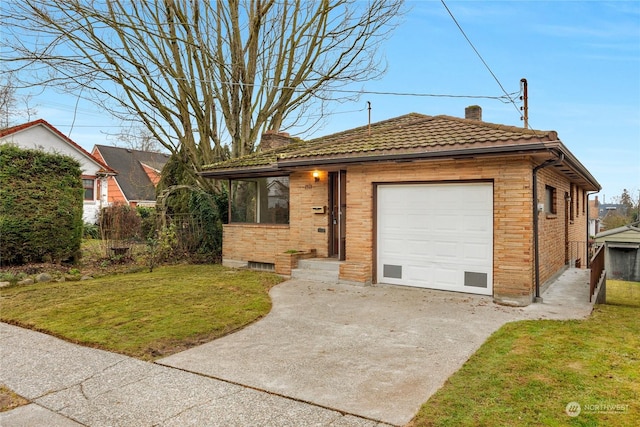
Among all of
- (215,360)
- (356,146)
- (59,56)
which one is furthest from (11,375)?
(59,56)

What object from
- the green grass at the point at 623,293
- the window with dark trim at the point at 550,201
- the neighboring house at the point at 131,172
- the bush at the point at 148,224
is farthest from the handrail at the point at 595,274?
the neighboring house at the point at 131,172

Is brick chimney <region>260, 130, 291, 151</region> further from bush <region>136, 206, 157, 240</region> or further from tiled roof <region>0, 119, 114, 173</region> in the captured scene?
tiled roof <region>0, 119, 114, 173</region>

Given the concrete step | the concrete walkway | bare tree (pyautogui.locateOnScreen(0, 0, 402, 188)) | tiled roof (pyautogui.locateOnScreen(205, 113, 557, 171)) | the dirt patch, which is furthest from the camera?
bare tree (pyautogui.locateOnScreen(0, 0, 402, 188))

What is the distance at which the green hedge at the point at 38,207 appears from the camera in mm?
10219

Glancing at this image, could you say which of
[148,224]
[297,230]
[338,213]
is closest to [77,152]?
[148,224]

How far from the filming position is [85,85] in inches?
511

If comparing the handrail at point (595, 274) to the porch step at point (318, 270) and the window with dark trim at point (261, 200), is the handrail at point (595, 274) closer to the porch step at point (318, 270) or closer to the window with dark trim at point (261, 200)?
the porch step at point (318, 270)

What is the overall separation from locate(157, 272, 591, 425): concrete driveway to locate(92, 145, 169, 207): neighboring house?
2287 cm

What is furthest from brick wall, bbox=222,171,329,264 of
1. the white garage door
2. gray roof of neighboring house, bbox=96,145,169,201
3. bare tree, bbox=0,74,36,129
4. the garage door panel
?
gray roof of neighboring house, bbox=96,145,169,201

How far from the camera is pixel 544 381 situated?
12.1 feet

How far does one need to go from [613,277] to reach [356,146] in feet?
25.6

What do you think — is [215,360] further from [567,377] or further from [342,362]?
[567,377]

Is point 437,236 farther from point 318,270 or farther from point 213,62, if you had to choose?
point 213,62

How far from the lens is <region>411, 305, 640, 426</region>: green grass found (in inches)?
120
